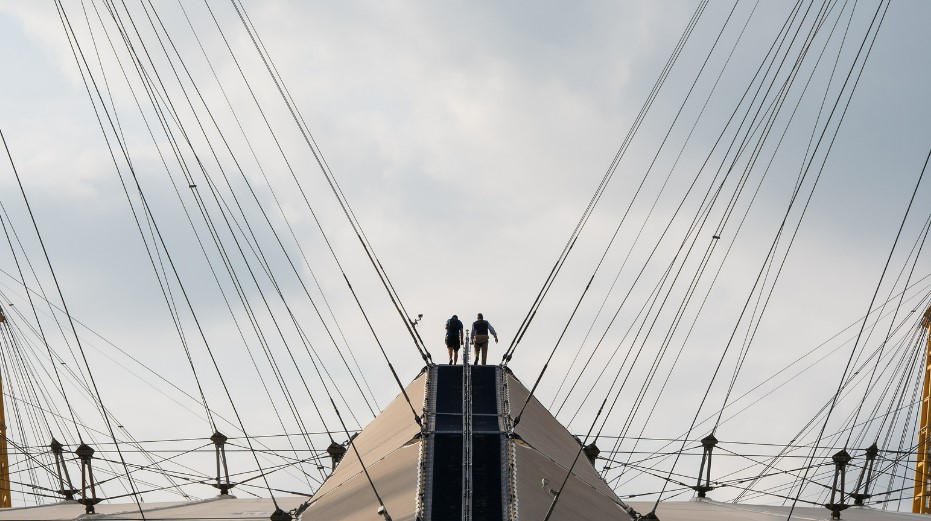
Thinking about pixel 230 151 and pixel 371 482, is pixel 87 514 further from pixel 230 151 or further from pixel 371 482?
pixel 371 482

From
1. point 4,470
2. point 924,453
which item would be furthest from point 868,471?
point 4,470

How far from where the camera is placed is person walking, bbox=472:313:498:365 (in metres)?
30.6

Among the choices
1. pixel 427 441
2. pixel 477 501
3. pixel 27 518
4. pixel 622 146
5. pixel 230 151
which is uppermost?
pixel 622 146

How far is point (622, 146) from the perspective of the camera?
109 ft

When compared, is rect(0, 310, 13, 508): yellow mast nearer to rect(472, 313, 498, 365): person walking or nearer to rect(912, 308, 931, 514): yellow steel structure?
rect(472, 313, 498, 365): person walking

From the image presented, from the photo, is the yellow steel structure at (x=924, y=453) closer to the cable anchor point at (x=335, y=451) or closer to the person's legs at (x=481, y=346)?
the person's legs at (x=481, y=346)

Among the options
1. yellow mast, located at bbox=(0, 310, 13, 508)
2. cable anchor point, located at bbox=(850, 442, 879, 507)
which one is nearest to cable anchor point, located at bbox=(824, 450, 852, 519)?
cable anchor point, located at bbox=(850, 442, 879, 507)

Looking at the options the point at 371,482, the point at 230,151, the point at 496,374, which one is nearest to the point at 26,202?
the point at 230,151

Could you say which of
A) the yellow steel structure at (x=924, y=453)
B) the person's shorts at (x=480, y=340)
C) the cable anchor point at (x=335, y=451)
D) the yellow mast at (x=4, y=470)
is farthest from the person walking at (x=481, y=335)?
the yellow mast at (x=4, y=470)

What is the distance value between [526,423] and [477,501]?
4.80m

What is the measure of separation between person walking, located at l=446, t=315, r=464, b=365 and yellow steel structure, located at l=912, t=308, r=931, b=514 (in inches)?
516

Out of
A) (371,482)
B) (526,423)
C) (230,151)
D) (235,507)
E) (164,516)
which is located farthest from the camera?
(235,507)

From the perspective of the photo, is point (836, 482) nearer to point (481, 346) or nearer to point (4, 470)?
point (481, 346)

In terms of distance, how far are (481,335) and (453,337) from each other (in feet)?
2.49
